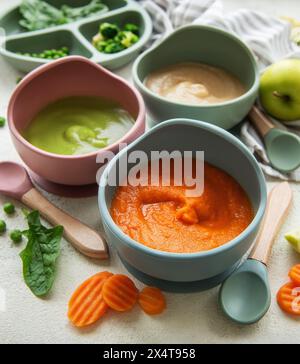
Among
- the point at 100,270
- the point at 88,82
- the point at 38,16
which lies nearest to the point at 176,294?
the point at 100,270

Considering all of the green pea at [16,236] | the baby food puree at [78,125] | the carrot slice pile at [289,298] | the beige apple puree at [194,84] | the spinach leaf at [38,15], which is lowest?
the carrot slice pile at [289,298]

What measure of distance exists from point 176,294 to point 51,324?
0.29m

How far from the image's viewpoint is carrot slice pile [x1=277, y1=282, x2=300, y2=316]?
4.22 ft

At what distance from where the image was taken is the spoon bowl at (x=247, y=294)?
125 cm

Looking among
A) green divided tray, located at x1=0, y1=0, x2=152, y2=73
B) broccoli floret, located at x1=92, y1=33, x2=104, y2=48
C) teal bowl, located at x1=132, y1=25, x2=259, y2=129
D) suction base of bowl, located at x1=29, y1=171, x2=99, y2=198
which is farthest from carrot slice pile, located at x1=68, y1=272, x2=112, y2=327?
broccoli floret, located at x1=92, y1=33, x2=104, y2=48

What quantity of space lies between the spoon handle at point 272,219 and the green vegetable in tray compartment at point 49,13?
91cm

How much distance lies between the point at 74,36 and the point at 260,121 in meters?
0.66

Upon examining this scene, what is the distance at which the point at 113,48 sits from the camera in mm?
1820

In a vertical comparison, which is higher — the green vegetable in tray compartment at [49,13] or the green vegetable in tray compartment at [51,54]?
the green vegetable in tray compartment at [49,13]

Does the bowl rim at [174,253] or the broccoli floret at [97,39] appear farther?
the broccoli floret at [97,39]

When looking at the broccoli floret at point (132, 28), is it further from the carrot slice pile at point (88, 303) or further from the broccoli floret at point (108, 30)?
the carrot slice pile at point (88, 303)

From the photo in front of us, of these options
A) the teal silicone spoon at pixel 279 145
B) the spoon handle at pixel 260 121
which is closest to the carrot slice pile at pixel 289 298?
the teal silicone spoon at pixel 279 145

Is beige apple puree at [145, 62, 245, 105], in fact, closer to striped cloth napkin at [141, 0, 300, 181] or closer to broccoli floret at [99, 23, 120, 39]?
striped cloth napkin at [141, 0, 300, 181]

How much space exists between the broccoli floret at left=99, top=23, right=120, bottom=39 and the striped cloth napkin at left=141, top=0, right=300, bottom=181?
4.9 inches
